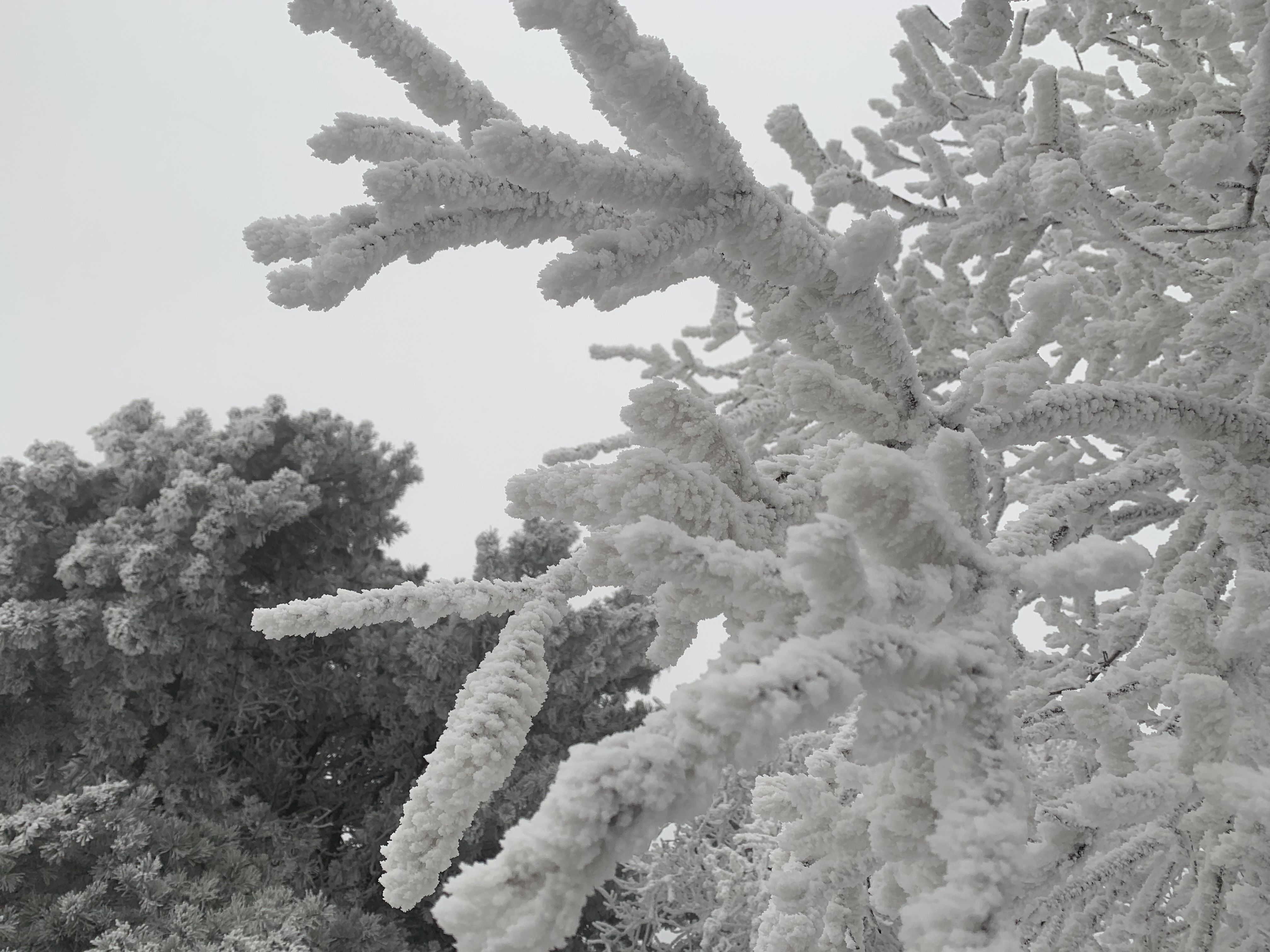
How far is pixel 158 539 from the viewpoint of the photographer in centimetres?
888

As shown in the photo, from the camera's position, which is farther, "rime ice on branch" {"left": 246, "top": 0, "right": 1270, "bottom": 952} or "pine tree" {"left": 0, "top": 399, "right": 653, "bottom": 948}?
"pine tree" {"left": 0, "top": 399, "right": 653, "bottom": 948}

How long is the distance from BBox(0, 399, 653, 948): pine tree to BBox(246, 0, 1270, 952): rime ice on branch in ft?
24.1

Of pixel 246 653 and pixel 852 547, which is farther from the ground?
pixel 246 653

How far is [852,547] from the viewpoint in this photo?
0.73 m

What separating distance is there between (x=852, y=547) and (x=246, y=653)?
10724 mm

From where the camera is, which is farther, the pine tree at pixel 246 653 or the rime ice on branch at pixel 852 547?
the pine tree at pixel 246 653

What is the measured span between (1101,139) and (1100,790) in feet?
4.68

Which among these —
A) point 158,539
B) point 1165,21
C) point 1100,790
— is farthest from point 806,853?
point 158,539

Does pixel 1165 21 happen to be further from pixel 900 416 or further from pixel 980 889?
pixel 980 889

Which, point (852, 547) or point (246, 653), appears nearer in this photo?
point (852, 547)

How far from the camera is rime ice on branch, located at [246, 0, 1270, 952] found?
0.70m

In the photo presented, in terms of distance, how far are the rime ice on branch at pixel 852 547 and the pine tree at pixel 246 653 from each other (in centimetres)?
735

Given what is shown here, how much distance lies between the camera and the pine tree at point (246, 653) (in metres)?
8.52

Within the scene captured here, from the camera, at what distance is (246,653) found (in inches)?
388
